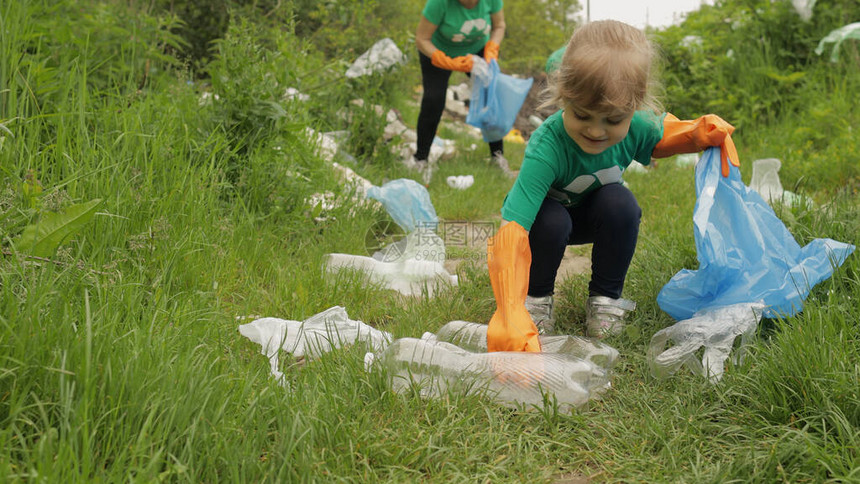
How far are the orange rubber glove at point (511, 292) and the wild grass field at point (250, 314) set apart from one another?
0.21 metres

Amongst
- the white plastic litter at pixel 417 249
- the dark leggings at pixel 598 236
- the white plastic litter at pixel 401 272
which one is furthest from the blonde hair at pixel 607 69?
the white plastic litter at pixel 417 249

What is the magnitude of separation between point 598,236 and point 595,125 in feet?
1.62

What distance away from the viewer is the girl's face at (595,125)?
197cm

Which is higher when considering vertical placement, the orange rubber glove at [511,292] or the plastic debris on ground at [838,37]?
the plastic debris on ground at [838,37]

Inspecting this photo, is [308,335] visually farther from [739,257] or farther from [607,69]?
[739,257]

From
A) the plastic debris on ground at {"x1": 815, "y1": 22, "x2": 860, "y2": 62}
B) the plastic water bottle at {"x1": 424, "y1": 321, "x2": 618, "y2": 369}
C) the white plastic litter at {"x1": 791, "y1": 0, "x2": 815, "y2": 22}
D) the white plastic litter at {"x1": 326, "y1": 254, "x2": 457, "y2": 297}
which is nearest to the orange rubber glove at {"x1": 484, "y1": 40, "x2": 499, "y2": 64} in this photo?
the white plastic litter at {"x1": 326, "y1": 254, "x2": 457, "y2": 297}

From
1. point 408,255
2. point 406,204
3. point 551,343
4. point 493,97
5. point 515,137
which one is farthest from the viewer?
point 515,137

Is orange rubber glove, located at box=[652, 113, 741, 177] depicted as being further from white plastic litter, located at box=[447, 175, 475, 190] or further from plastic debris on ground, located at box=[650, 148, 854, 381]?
white plastic litter, located at box=[447, 175, 475, 190]

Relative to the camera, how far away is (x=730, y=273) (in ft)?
7.17

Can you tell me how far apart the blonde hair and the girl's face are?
0.08 feet

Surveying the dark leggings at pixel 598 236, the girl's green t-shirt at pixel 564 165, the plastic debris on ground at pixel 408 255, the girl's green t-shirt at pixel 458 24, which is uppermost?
the girl's green t-shirt at pixel 458 24

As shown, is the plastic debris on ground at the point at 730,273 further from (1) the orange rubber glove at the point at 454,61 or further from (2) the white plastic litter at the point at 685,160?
(2) the white plastic litter at the point at 685,160

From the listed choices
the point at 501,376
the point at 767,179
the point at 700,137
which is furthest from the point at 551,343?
the point at 767,179

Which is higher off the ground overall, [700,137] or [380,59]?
[700,137]
